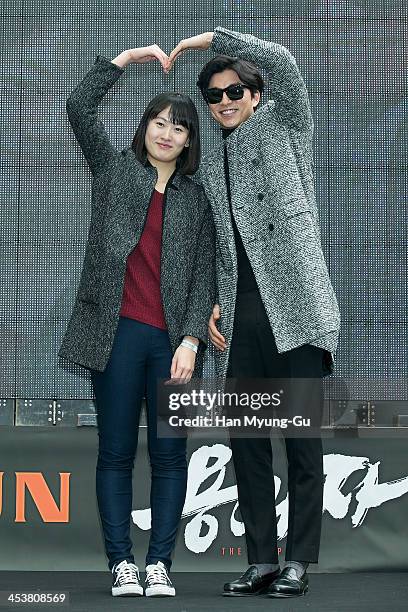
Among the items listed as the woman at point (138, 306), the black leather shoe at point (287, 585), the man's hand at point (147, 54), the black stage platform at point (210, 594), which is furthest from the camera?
the man's hand at point (147, 54)

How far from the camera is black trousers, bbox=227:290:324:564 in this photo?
2.77 m

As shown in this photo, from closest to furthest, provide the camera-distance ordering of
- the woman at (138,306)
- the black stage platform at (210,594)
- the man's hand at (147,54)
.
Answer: the black stage platform at (210,594)
the woman at (138,306)
the man's hand at (147,54)

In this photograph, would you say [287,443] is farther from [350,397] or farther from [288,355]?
[350,397]

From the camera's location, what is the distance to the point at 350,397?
3420mm

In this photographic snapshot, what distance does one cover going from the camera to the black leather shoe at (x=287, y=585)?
2.70 metres

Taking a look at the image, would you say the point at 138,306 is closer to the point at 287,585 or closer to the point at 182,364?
the point at 182,364

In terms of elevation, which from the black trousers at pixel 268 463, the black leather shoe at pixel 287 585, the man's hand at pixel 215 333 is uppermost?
the man's hand at pixel 215 333

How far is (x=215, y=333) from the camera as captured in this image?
2879 mm

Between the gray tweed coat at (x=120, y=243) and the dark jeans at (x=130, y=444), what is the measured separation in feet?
0.15

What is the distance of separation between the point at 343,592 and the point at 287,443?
1.44 ft

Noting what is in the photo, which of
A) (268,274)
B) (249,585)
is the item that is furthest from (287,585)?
(268,274)

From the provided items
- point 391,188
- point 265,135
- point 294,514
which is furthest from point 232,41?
point 294,514

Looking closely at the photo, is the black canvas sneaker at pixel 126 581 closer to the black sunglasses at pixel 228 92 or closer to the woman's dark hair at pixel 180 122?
the woman's dark hair at pixel 180 122


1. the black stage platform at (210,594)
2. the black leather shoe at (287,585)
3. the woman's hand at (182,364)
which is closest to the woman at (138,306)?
the woman's hand at (182,364)
